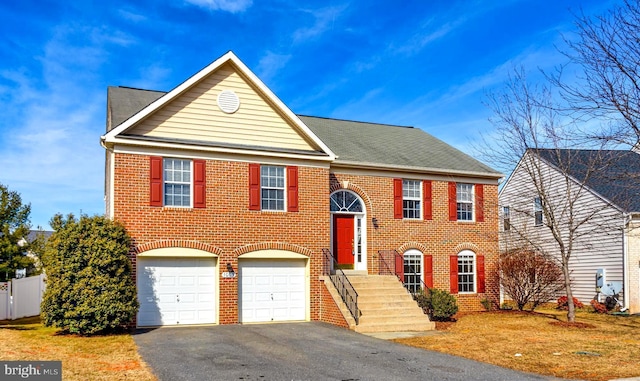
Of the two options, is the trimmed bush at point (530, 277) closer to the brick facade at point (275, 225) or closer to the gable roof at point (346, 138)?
the brick facade at point (275, 225)

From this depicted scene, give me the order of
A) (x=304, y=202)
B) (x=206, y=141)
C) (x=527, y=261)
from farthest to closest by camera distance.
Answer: (x=527, y=261), (x=304, y=202), (x=206, y=141)

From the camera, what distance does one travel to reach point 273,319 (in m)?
18.2

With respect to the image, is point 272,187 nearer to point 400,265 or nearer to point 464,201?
point 400,265

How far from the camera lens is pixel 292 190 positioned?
61.1 ft

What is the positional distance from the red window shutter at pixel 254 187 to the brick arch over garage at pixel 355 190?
10.4ft

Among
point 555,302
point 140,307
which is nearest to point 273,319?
point 140,307

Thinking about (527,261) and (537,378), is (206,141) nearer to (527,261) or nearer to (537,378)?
(537,378)

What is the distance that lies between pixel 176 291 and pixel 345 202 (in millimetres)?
6837

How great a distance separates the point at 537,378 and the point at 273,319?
9551 millimetres

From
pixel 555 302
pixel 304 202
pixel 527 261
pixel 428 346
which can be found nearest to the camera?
pixel 428 346

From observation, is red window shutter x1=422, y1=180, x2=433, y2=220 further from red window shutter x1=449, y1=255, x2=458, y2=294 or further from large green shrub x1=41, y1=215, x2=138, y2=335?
large green shrub x1=41, y1=215, x2=138, y2=335

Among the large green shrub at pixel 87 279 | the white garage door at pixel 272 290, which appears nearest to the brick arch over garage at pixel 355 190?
the white garage door at pixel 272 290

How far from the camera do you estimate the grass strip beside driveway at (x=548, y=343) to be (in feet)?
37.3

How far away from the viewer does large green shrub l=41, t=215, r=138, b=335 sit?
1444 centimetres
